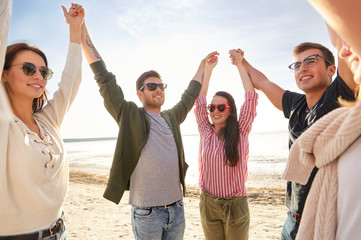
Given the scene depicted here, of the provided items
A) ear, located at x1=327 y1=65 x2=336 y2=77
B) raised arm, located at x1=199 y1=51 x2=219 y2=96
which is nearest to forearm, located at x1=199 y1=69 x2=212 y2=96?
raised arm, located at x1=199 y1=51 x2=219 y2=96

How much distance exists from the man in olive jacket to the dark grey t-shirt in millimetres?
1431

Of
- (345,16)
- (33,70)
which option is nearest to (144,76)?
(33,70)

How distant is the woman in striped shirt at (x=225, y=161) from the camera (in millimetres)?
3295

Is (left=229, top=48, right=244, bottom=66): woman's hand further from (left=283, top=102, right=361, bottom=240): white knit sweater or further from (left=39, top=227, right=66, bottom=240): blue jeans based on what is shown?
(left=39, top=227, right=66, bottom=240): blue jeans

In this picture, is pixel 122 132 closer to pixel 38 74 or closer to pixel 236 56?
pixel 38 74

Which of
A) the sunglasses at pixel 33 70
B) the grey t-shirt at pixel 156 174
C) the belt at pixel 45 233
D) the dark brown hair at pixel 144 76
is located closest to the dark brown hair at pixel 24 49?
the sunglasses at pixel 33 70

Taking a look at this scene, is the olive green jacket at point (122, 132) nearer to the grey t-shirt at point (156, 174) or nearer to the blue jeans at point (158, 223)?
the grey t-shirt at point (156, 174)

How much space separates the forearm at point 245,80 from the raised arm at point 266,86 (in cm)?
7

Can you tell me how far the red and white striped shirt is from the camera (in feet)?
11.2

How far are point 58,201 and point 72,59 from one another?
159 cm

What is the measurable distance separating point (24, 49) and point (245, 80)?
10.0ft

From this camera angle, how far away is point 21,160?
188 cm

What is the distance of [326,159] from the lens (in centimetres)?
95

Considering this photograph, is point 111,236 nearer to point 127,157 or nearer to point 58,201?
point 127,157
